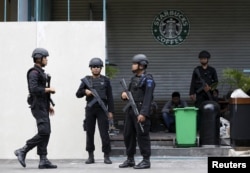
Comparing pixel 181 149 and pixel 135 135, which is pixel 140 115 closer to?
pixel 135 135

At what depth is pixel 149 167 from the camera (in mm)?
9414

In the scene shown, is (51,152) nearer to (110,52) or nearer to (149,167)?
(149,167)

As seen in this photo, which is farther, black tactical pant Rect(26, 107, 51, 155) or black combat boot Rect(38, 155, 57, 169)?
black combat boot Rect(38, 155, 57, 169)

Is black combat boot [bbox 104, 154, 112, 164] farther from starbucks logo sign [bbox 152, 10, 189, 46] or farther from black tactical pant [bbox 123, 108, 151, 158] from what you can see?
starbucks logo sign [bbox 152, 10, 189, 46]

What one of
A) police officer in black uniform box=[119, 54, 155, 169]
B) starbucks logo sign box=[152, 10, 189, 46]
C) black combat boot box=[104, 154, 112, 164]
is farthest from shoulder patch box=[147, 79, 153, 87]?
starbucks logo sign box=[152, 10, 189, 46]

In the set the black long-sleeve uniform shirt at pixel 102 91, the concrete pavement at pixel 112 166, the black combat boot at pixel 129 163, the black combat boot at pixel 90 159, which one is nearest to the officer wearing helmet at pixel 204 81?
the concrete pavement at pixel 112 166

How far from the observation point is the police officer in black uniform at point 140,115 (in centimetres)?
918

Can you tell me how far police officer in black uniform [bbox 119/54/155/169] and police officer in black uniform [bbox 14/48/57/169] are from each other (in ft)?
4.57

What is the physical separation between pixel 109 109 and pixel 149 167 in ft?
4.58

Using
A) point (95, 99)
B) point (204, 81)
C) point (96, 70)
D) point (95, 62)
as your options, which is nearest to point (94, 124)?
point (95, 99)

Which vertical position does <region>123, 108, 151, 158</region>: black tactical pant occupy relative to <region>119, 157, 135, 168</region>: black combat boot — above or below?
above

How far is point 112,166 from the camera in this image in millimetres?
9805

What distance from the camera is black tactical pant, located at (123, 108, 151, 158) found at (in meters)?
9.27

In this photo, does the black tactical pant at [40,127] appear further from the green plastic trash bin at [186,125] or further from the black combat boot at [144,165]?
the green plastic trash bin at [186,125]
